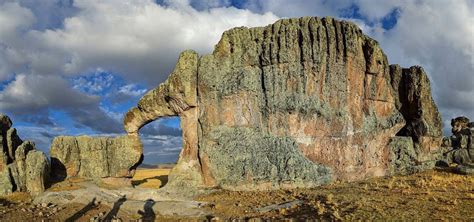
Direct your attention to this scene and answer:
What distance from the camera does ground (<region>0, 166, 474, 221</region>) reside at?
738 inches

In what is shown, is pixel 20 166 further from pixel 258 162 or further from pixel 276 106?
pixel 276 106

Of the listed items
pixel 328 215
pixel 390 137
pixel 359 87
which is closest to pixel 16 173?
pixel 328 215

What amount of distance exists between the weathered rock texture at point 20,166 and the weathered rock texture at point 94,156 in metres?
1.85

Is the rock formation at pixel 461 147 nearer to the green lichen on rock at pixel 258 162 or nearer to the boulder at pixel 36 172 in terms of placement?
the green lichen on rock at pixel 258 162

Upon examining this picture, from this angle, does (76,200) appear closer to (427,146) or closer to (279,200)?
(279,200)

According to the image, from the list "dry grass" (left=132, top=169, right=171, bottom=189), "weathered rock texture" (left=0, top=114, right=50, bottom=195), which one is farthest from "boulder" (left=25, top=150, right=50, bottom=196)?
"dry grass" (left=132, top=169, right=171, bottom=189)

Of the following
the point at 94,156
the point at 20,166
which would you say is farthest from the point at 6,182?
the point at 94,156

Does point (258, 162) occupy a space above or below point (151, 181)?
above

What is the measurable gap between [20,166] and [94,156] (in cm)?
→ 523

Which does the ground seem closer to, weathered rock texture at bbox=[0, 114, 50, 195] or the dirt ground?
the dirt ground

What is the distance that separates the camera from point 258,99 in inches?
1151

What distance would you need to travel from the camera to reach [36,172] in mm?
27516

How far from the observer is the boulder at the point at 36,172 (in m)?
27.4

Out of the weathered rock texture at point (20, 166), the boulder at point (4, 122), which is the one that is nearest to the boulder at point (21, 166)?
the weathered rock texture at point (20, 166)
